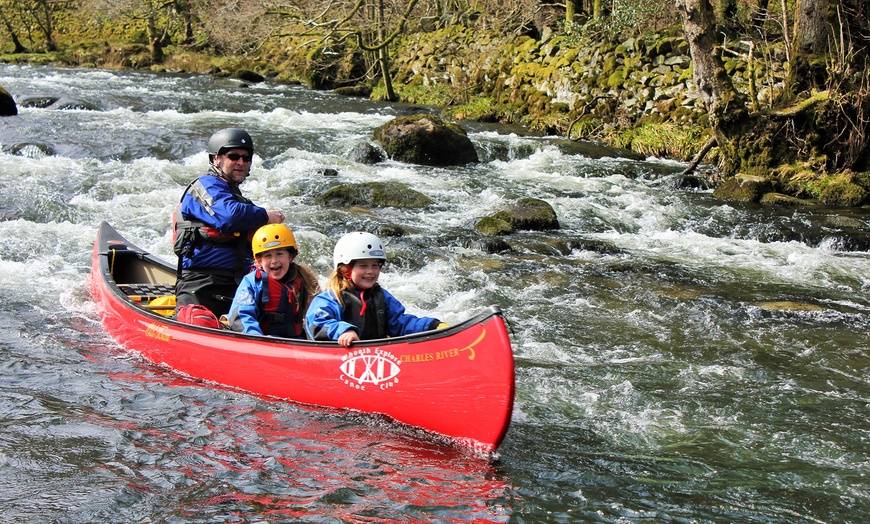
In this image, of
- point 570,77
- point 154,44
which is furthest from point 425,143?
point 154,44

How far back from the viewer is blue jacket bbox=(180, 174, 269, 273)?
582 centimetres

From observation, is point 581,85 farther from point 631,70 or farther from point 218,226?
point 218,226

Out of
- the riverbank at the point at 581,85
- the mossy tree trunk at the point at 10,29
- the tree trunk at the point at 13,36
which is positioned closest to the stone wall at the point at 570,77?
the riverbank at the point at 581,85

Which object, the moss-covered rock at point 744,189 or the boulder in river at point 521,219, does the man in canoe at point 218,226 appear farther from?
the moss-covered rock at point 744,189

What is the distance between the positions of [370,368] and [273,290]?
1.13 meters

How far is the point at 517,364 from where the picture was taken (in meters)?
6.38

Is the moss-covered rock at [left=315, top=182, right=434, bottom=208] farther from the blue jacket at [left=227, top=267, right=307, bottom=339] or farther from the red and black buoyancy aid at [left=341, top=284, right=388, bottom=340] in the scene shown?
the red and black buoyancy aid at [left=341, top=284, right=388, bottom=340]

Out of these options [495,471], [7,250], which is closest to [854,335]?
[495,471]

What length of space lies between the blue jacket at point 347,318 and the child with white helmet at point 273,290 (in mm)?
559

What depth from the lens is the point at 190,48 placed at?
113 ft

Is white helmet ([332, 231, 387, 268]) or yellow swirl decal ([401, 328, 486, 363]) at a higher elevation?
white helmet ([332, 231, 387, 268])

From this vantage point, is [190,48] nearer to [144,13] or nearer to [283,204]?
[144,13]

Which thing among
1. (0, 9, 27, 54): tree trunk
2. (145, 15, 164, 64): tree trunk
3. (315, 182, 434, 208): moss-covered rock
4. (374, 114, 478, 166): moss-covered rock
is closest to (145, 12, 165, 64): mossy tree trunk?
(145, 15, 164, 64): tree trunk

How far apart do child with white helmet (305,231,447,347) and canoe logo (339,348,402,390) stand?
0.12m
